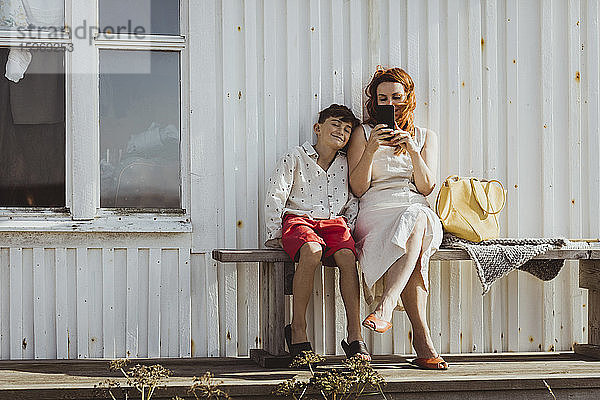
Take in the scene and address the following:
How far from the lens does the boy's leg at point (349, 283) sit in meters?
4.36

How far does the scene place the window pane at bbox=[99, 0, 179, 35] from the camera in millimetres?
4766

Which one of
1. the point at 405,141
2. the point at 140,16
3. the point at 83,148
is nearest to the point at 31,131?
the point at 83,148

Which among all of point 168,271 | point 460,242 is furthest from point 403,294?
point 168,271

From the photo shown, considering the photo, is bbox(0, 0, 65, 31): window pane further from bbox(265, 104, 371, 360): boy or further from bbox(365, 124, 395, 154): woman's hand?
bbox(365, 124, 395, 154): woman's hand

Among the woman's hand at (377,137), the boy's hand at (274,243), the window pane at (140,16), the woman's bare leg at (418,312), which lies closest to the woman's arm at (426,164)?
the woman's hand at (377,137)

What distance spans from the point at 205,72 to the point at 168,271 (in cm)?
105

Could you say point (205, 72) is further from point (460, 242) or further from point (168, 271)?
point (460, 242)

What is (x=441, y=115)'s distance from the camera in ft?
16.5

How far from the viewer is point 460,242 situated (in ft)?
15.3

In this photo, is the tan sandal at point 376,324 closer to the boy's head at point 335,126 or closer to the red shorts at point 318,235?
the red shorts at point 318,235

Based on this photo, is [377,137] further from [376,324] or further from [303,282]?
[376,324]

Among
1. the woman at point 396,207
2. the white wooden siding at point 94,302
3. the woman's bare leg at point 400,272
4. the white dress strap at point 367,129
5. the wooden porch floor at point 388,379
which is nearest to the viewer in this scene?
the wooden porch floor at point 388,379

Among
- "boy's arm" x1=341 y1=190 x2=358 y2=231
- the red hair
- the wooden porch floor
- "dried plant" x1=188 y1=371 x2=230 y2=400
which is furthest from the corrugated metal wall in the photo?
"dried plant" x1=188 y1=371 x2=230 y2=400

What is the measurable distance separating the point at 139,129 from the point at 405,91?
4.59ft
